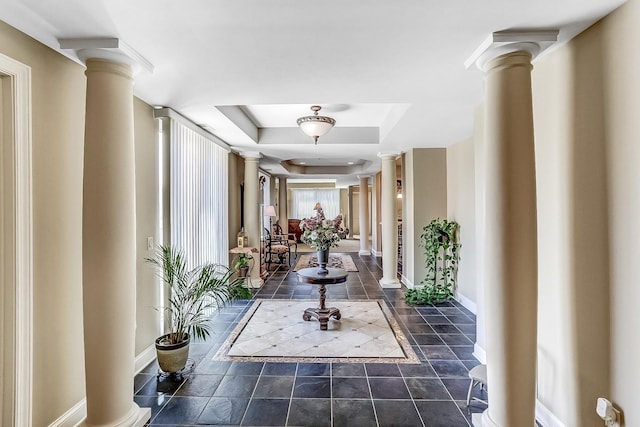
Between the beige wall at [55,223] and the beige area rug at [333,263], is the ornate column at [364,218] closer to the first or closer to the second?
the beige area rug at [333,263]

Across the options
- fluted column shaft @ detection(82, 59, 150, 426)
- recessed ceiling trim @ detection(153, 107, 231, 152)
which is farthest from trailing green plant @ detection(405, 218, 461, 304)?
fluted column shaft @ detection(82, 59, 150, 426)

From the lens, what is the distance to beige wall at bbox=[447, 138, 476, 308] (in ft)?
15.2

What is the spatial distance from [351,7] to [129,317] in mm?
2332

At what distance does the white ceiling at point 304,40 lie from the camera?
166 cm

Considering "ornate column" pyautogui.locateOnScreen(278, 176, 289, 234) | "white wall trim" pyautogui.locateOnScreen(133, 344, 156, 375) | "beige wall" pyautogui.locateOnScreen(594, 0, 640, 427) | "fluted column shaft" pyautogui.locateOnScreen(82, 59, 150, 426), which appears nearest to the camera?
"beige wall" pyautogui.locateOnScreen(594, 0, 640, 427)

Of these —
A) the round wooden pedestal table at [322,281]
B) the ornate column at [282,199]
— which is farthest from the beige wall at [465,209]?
the ornate column at [282,199]

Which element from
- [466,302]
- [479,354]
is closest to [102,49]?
[479,354]

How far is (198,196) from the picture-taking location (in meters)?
4.28

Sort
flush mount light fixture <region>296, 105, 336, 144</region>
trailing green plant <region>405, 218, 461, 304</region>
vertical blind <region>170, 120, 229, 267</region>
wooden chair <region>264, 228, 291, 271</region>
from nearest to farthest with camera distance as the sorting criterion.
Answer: vertical blind <region>170, 120, 229, 267</region>, flush mount light fixture <region>296, 105, 336, 144</region>, trailing green plant <region>405, 218, 461, 304</region>, wooden chair <region>264, 228, 291, 271</region>

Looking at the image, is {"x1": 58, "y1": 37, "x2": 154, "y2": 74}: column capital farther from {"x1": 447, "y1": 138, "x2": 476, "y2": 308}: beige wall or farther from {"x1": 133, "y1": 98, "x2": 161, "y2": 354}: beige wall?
{"x1": 447, "y1": 138, "x2": 476, "y2": 308}: beige wall

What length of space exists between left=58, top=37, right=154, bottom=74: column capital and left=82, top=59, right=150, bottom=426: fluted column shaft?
0.14 ft

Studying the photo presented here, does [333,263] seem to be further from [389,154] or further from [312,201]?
[312,201]

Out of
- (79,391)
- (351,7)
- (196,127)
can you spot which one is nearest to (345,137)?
(196,127)

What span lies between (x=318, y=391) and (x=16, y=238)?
2342mm
